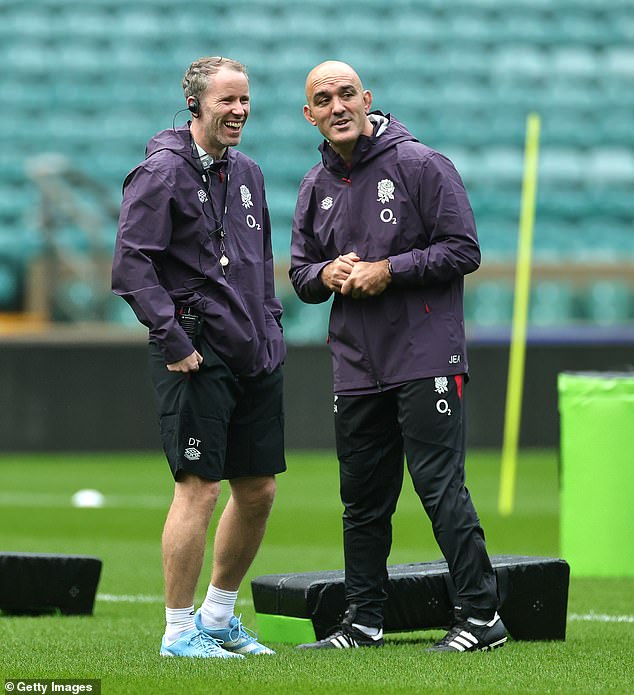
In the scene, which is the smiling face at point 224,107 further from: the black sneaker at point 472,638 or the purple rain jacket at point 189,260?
the black sneaker at point 472,638

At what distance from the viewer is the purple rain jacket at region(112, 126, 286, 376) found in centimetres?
452

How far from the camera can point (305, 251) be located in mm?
5039

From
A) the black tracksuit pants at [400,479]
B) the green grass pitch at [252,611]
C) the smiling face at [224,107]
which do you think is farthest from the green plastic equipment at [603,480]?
the smiling face at [224,107]

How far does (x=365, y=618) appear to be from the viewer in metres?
4.92

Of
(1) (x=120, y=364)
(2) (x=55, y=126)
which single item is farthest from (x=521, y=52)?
(1) (x=120, y=364)

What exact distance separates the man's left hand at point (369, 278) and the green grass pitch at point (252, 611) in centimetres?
116

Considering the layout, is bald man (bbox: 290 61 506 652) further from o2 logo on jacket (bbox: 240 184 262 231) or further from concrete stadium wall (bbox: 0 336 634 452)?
concrete stadium wall (bbox: 0 336 634 452)

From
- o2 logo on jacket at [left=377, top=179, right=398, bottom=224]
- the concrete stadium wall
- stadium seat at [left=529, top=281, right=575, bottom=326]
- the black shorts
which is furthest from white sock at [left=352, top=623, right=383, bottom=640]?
stadium seat at [left=529, top=281, right=575, bottom=326]

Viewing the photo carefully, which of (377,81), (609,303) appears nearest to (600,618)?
(609,303)

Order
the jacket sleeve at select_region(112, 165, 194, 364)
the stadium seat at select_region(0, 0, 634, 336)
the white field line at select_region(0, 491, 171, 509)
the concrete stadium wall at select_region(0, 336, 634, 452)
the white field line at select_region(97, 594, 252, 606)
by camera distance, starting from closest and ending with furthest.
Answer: the jacket sleeve at select_region(112, 165, 194, 364), the white field line at select_region(97, 594, 252, 606), the white field line at select_region(0, 491, 171, 509), the concrete stadium wall at select_region(0, 336, 634, 452), the stadium seat at select_region(0, 0, 634, 336)

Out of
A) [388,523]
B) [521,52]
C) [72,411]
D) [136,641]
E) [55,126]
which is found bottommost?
[72,411]

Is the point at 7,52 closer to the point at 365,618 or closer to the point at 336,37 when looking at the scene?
the point at 336,37

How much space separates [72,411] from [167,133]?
9.70 meters

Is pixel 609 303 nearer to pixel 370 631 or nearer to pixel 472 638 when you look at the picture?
pixel 370 631
